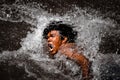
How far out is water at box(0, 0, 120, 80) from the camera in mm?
3605

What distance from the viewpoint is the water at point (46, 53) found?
11.8 ft

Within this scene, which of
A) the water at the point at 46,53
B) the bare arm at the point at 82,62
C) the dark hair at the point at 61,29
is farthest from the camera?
the water at the point at 46,53

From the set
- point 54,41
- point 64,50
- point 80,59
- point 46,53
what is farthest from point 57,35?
point 46,53

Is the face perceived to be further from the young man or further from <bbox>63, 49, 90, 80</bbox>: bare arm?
<bbox>63, 49, 90, 80</bbox>: bare arm

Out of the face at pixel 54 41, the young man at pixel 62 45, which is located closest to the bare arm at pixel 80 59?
the young man at pixel 62 45

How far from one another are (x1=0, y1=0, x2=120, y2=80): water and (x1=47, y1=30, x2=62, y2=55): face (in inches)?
9.6

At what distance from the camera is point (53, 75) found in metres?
3.74

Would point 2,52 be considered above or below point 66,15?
below

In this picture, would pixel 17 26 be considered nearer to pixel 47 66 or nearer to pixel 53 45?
pixel 47 66

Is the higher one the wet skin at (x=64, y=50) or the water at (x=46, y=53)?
the wet skin at (x=64, y=50)

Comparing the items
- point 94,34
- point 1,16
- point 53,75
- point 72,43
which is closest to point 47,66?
point 53,75

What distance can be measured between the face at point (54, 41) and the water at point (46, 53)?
244mm

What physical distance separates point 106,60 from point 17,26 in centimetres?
161

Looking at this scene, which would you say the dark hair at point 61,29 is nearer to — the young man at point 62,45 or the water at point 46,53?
the young man at point 62,45
